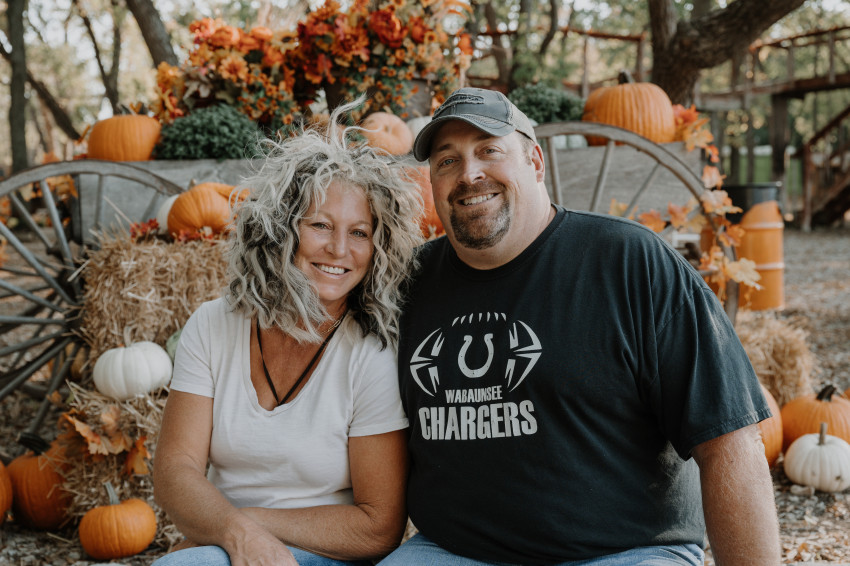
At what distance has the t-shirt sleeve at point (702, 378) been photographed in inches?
55.9

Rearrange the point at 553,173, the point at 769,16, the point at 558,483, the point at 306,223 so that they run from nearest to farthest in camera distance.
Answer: the point at 558,483
the point at 306,223
the point at 553,173
the point at 769,16

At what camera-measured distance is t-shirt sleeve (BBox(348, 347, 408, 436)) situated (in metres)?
1.72

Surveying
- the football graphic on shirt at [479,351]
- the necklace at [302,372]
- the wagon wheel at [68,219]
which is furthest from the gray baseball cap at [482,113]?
the wagon wheel at [68,219]

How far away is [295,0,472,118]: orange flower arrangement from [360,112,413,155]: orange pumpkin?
1.06 ft

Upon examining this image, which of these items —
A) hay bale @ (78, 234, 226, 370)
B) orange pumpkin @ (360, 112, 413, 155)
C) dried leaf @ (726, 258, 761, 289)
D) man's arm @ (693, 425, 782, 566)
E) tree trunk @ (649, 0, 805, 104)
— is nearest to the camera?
man's arm @ (693, 425, 782, 566)

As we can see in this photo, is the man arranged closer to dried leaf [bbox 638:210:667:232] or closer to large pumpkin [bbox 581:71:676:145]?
dried leaf [bbox 638:210:667:232]

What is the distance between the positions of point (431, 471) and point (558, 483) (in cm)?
31

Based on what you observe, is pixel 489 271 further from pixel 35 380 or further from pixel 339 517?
pixel 35 380

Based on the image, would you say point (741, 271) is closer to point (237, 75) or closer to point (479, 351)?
point (479, 351)

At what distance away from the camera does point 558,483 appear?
1536 millimetres

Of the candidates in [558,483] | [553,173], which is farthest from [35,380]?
[558,483]

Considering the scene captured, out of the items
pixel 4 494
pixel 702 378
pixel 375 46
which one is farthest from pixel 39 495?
pixel 375 46

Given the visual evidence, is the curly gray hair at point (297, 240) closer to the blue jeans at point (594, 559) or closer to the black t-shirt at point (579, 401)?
the black t-shirt at point (579, 401)

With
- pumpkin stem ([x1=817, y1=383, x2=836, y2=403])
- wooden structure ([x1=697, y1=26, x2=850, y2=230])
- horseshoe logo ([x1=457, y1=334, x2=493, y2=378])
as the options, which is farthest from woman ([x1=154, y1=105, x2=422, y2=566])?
wooden structure ([x1=697, y1=26, x2=850, y2=230])
